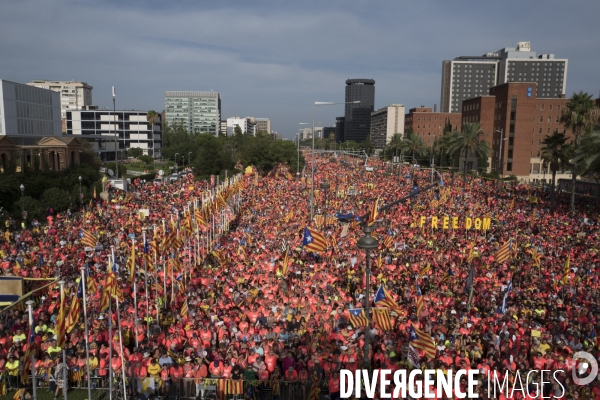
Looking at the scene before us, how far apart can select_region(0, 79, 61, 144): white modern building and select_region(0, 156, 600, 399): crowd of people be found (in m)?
50.0

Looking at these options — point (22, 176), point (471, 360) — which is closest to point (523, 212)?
point (471, 360)

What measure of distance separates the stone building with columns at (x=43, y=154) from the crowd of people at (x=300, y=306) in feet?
79.2

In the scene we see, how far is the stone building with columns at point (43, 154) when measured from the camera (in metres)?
50.2

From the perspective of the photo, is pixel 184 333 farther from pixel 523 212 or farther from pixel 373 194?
pixel 373 194

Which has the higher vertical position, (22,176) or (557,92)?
(557,92)

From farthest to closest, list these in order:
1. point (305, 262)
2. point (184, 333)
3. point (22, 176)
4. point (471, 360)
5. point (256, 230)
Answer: point (22, 176) → point (256, 230) → point (305, 262) → point (184, 333) → point (471, 360)

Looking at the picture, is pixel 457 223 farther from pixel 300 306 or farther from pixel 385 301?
pixel 300 306

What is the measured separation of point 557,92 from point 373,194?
151 meters

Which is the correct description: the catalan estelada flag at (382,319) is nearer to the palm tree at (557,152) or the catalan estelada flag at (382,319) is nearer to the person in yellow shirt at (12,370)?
the person in yellow shirt at (12,370)

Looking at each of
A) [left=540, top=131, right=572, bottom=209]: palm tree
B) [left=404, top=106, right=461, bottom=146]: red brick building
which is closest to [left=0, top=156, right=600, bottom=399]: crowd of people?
[left=540, top=131, right=572, bottom=209]: palm tree

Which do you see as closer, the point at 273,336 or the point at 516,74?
the point at 273,336

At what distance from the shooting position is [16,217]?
116 feet

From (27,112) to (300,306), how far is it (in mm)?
79938

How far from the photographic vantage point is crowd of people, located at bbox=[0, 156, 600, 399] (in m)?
11.8
